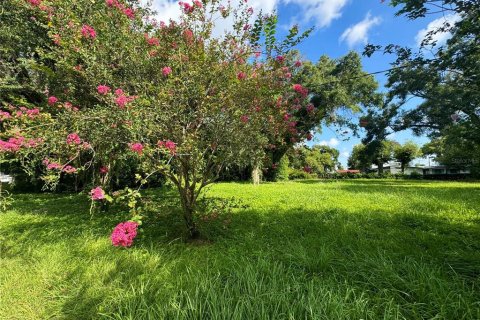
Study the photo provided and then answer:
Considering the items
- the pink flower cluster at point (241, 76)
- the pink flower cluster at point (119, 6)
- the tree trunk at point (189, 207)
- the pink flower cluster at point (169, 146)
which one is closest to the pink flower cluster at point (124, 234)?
the pink flower cluster at point (169, 146)

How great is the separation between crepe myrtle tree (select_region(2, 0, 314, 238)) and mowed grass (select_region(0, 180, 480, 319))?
1.01m

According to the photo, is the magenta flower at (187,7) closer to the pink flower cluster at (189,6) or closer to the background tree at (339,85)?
the pink flower cluster at (189,6)

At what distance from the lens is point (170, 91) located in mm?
3971

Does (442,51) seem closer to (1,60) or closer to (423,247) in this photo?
(423,247)

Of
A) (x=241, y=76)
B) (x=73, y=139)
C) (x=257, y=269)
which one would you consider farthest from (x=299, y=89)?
(x=73, y=139)

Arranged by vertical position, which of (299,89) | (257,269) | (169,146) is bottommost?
(257,269)

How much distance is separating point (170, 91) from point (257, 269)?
268 centimetres

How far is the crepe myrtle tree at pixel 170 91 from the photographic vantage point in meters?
3.78

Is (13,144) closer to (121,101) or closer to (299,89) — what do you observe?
(121,101)

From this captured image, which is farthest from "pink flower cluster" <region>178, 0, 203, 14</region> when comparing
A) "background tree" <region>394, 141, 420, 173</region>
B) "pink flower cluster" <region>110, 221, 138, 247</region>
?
"background tree" <region>394, 141, 420, 173</region>

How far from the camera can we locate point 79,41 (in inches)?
167

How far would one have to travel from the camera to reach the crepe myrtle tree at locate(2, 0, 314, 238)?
378 centimetres

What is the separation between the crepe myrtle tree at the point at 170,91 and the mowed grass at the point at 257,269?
101 centimetres

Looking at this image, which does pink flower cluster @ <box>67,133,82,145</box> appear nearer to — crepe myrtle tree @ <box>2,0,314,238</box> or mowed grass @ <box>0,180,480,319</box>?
crepe myrtle tree @ <box>2,0,314,238</box>
